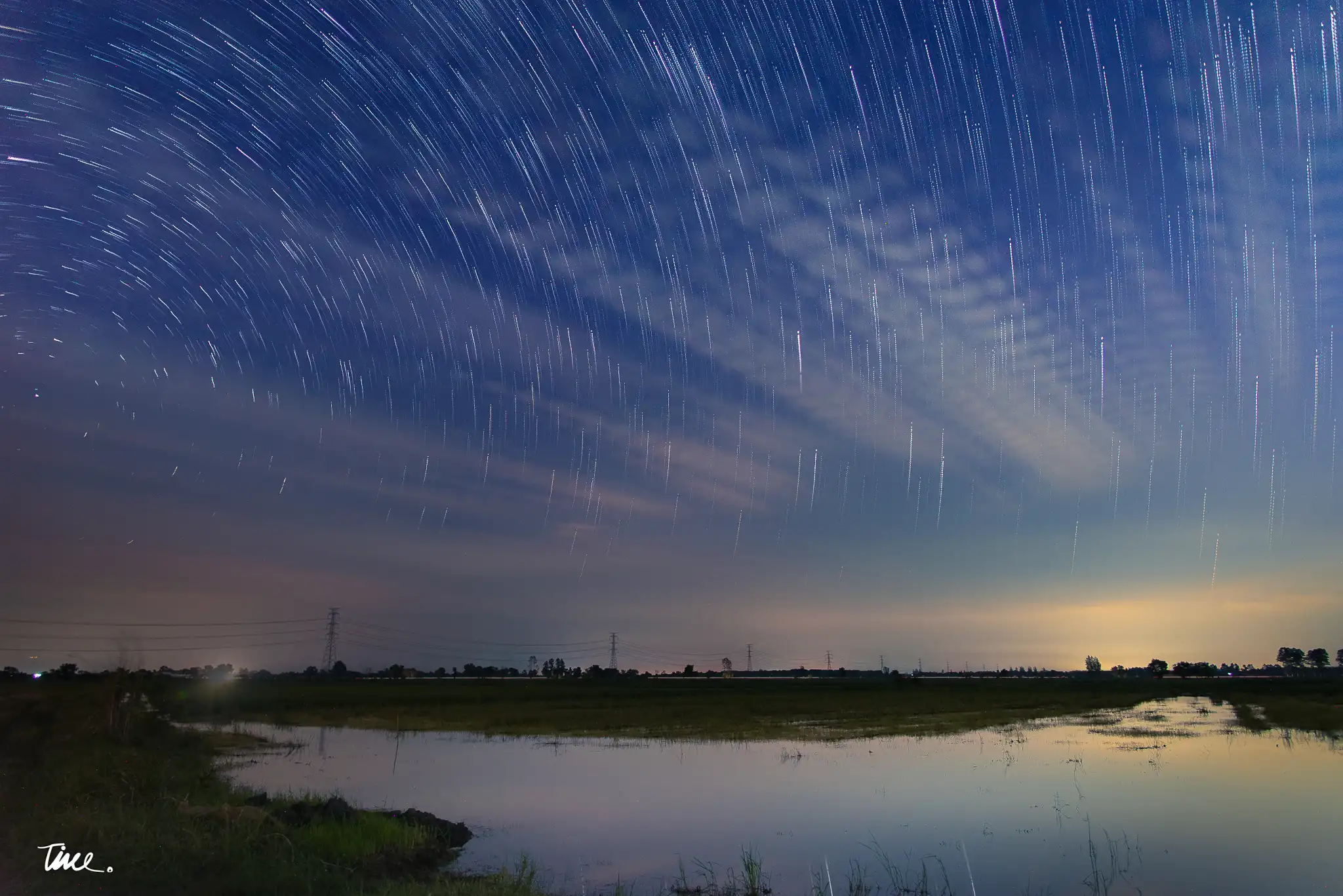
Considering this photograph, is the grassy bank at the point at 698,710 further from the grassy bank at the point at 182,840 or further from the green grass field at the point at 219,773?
the grassy bank at the point at 182,840

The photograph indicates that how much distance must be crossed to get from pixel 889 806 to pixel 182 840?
18642mm

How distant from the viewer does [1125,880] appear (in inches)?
688

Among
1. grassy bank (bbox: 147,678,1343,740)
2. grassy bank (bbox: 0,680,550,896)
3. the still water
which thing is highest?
grassy bank (bbox: 0,680,550,896)

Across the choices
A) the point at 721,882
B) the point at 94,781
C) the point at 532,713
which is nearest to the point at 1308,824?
the point at 721,882

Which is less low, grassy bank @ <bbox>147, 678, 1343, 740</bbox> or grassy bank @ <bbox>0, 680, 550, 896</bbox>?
grassy bank @ <bbox>0, 680, 550, 896</bbox>

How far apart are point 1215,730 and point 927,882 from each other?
137 ft

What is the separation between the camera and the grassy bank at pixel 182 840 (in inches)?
542
